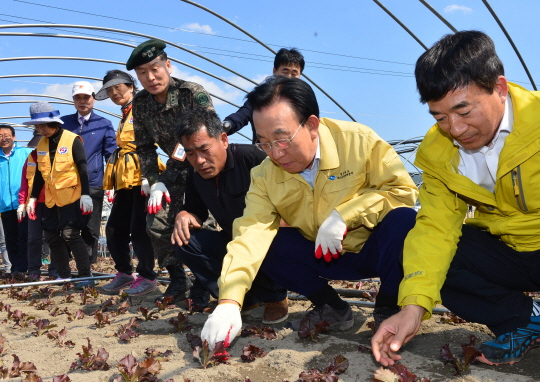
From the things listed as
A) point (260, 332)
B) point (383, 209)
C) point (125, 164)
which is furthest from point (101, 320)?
point (383, 209)

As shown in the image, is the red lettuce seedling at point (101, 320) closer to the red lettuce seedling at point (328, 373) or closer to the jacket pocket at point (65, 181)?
the red lettuce seedling at point (328, 373)

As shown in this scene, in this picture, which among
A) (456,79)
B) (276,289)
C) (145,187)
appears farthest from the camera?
(145,187)

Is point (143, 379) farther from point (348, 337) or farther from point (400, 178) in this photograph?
point (400, 178)

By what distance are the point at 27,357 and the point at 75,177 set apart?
247 cm

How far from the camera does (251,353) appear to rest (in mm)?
2320

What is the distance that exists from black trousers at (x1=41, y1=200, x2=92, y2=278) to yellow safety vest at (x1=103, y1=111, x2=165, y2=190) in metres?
0.60

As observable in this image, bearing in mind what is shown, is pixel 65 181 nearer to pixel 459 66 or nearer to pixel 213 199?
pixel 213 199

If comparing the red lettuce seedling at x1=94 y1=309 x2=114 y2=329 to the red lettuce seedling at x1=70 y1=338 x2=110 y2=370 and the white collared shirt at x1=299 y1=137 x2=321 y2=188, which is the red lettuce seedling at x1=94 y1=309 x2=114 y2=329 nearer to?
the red lettuce seedling at x1=70 y1=338 x2=110 y2=370

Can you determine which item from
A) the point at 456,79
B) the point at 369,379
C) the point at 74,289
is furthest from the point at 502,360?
the point at 74,289

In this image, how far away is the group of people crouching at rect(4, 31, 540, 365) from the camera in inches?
76.2

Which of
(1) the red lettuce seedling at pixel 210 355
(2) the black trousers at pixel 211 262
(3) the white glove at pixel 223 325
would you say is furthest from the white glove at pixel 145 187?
(3) the white glove at pixel 223 325

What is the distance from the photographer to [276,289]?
10.1 feet

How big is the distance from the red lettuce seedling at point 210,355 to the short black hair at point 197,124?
1.31 metres

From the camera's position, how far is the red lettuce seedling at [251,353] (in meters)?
2.30
